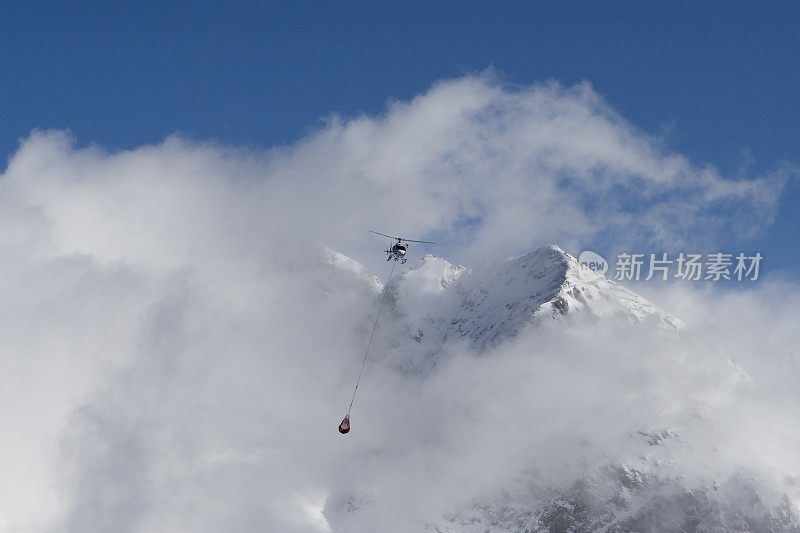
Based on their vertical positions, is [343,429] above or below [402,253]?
below

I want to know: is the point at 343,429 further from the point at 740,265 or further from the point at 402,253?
the point at 740,265

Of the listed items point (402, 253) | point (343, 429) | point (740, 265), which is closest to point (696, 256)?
point (740, 265)

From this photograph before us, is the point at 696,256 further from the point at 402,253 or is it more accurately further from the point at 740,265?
the point at 402,253

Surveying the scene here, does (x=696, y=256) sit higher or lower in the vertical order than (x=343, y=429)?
higher

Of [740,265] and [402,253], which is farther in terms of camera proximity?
[402,253]

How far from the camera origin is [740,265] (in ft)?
316

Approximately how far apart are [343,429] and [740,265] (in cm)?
5972

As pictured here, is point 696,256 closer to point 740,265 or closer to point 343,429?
point 740,265

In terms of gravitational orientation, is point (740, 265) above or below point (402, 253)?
below

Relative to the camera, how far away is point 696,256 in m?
101

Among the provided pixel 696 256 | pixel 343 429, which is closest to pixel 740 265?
pixel 696 256

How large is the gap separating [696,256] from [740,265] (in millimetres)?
6228

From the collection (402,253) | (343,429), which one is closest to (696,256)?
(402,253)

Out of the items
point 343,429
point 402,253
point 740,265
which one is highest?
point 402,253
